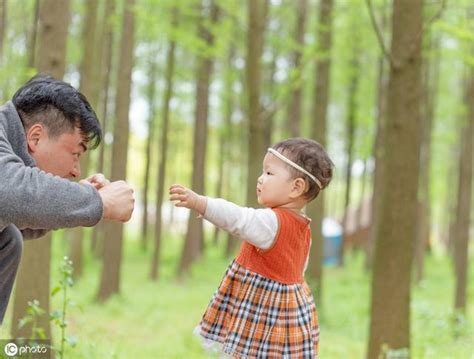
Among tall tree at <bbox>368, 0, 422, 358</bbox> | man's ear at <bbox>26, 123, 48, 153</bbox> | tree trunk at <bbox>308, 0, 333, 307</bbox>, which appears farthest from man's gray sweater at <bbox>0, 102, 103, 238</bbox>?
tree trunk at <bbox>308, 0, 333, 307</bbox>

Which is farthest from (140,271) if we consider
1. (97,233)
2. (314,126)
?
(314,126)

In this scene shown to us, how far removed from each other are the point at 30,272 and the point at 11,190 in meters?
4.50

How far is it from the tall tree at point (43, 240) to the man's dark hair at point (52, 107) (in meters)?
3.91

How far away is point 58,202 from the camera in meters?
2.33

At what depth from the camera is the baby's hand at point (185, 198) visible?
2.99 m

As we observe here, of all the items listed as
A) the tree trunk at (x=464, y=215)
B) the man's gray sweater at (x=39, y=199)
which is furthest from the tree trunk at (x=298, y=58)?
the man's gray sweater at (x=39, y=199)

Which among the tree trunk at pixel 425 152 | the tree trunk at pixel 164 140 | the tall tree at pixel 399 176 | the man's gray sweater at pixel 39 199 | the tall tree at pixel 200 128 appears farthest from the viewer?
the tree trunk at pixel 425 152

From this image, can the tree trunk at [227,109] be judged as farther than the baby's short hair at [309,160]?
Yes

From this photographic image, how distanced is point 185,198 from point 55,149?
1.95 ft

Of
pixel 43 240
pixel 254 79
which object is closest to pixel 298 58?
pixel 254 79

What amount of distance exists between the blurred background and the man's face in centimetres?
139

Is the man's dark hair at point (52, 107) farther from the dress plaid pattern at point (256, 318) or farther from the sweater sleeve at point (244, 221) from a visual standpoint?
the dress plaid pattern at point (256, 318)

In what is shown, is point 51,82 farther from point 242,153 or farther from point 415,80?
point 242,153

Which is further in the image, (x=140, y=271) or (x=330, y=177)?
(x=140, y=271)
